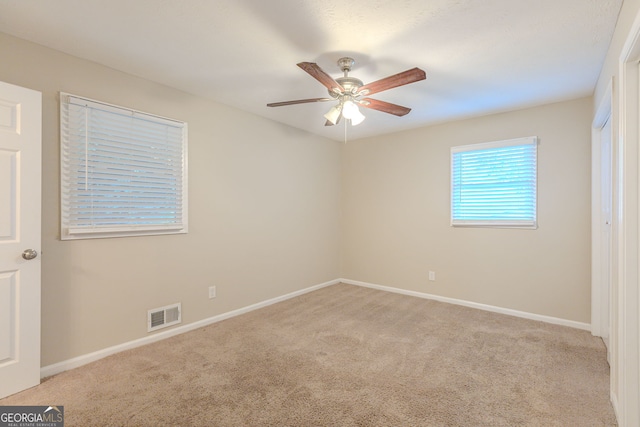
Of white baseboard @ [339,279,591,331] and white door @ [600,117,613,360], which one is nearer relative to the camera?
white door @ [600,117,613,360]

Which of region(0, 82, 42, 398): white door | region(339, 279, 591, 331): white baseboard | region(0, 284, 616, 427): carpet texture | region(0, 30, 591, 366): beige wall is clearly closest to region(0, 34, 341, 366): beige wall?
region(0, 30, 591, 366): beige wall

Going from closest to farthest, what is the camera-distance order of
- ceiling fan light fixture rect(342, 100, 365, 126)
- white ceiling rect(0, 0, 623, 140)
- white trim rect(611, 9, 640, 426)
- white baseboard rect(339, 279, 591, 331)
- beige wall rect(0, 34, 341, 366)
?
white trim rect(611, 9, 640, 426) → white ceiling rect(0, 0, 623, 140) → beige wall rect(0, 34, 341, 366) → ceiling fan light fixture rect(342, 100, 365, 126) → white baseboard rect(339, 279, 591, 331)

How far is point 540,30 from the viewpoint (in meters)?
2.04

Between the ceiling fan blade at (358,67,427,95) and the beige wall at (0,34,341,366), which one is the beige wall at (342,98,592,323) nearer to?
the beige wall at (0,34,341,366)

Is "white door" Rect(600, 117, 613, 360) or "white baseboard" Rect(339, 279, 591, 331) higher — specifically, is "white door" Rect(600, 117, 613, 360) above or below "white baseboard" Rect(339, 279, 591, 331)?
above

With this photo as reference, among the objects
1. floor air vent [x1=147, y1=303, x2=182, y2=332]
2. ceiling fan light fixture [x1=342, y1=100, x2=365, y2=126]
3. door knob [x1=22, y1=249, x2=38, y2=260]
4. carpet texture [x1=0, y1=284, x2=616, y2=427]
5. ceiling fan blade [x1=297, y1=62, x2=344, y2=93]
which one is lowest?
carpet texture [x1=0, y1=284, x2=616, y2=427]

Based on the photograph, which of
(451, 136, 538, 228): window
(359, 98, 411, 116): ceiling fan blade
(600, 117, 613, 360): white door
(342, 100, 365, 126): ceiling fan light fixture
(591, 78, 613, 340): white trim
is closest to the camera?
(342, 100, 365, 126): ceiling fan light fixture

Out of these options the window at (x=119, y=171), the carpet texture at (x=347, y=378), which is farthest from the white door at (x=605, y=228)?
the window at (x=119, y=171)

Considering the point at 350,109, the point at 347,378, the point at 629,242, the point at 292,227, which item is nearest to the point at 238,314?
the point at 292,227

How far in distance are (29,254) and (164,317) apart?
1237 millimetres

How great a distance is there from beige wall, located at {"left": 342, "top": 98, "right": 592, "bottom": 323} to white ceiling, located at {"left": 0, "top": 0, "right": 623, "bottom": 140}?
616mm

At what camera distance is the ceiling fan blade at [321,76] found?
1905mm

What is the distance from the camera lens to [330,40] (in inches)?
84.7

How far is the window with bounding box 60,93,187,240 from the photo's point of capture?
239 centimetres
